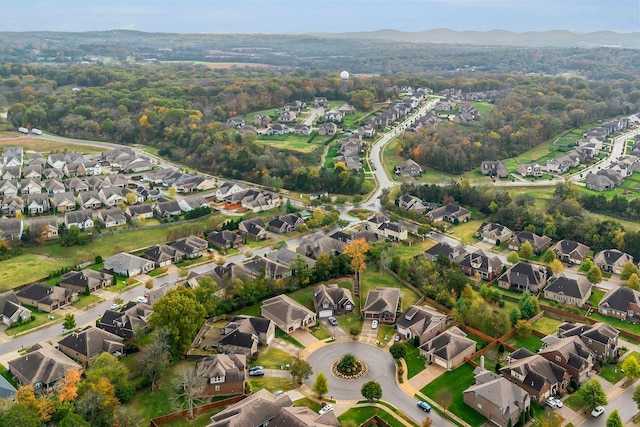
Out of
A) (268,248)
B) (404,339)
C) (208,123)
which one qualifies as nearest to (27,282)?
(268,248)

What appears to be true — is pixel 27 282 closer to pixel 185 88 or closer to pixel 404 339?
pixel 404 339

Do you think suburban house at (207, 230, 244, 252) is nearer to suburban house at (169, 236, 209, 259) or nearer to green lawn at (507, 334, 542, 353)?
suburban house at (169, 236, 209, 259)

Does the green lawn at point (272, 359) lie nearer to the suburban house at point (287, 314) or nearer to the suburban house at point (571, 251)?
the suburban house at point (287, 314)

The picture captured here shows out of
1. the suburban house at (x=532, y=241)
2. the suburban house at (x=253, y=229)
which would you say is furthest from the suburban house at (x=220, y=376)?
the suburban house at (x=532, y=241)

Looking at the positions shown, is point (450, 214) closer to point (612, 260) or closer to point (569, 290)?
point (612, 260)

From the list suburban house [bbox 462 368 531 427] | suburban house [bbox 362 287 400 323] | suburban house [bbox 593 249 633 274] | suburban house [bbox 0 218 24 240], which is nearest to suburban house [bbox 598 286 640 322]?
suburban house [bbox 593 249 633 274]

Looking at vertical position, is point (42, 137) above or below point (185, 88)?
below
